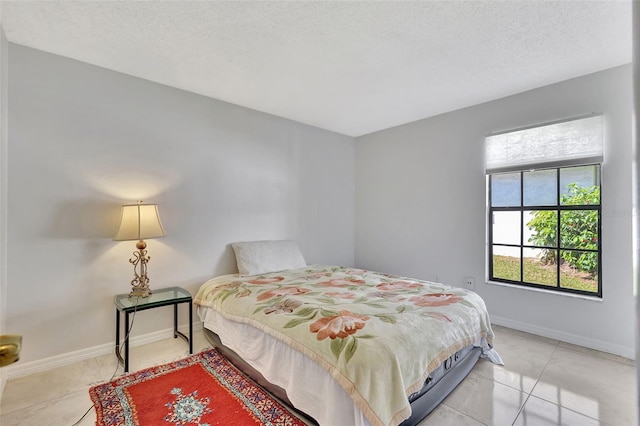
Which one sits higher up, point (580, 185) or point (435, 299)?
point (580, 185)

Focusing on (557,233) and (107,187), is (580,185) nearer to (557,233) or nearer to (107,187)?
(557,233)

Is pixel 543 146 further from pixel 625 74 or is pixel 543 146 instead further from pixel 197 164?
pixel 197 164

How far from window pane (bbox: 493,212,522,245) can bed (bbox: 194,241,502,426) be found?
4.30 ft

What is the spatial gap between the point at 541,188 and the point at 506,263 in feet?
2.88

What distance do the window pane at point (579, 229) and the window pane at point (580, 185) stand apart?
0.11 m

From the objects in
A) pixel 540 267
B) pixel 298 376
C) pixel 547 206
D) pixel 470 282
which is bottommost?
pixel 298 376

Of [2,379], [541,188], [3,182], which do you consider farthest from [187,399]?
[541,188]

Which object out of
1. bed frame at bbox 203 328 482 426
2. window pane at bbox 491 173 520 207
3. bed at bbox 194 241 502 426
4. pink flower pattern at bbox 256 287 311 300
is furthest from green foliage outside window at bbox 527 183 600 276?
pink flower pattern at bbox 256 287 311 300

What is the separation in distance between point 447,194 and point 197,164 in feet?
9.70

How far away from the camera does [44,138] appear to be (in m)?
2.29

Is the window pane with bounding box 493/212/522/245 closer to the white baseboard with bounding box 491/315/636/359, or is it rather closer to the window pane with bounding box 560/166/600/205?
the window pane with bounding box 560/166/600/205

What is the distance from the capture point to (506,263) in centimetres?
325

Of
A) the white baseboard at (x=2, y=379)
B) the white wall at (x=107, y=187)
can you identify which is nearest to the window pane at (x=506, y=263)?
the white wall at (x=107, y=187)

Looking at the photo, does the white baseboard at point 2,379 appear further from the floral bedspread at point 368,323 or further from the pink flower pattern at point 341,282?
the pink flower pattern at point 341,282
